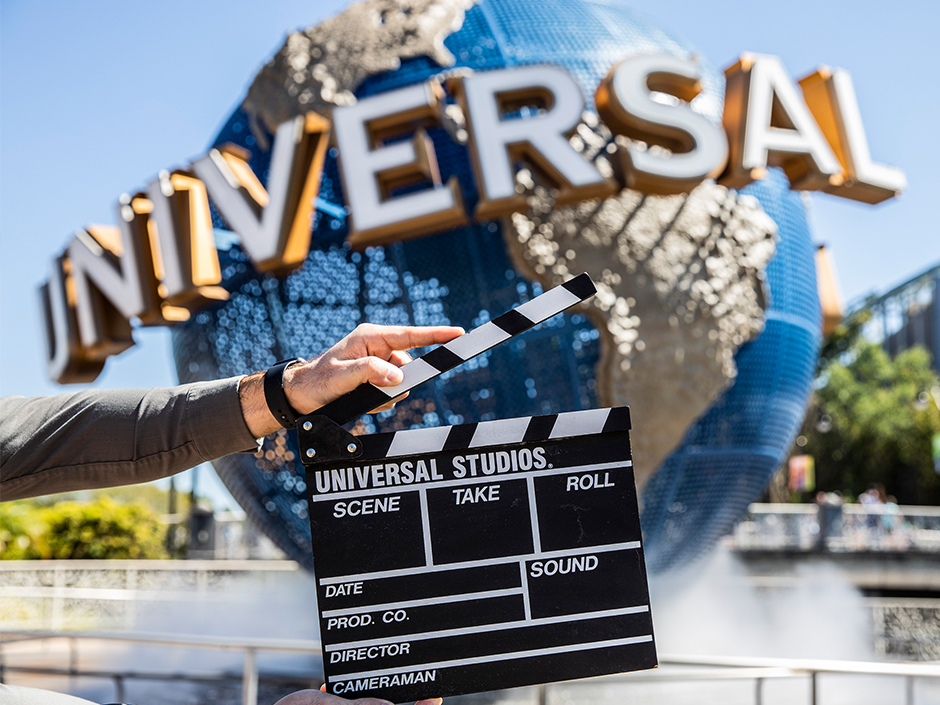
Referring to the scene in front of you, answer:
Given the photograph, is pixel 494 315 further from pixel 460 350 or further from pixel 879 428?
pixel 879 428

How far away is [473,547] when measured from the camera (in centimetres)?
176

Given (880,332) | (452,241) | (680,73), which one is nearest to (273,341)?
(452,241)

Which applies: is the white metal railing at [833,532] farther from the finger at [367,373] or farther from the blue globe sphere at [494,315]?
the finger at [367,373]

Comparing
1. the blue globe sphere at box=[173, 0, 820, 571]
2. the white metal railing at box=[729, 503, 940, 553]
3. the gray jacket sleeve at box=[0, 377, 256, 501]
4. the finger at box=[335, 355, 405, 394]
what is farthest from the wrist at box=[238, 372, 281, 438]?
the white metal railing at box=[729, 503, 940, 553]

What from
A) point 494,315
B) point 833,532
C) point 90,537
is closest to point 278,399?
point 494,315

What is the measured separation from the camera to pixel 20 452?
1646 millimetres

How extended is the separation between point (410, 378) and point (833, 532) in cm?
1092

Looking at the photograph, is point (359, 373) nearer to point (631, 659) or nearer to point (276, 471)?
point (631, 659)

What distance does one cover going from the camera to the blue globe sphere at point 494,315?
5008 mm

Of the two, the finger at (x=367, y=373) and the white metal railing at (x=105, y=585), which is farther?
the white metal railing at (x=105, y=585)

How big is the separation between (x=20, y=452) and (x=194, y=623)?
23.7ft

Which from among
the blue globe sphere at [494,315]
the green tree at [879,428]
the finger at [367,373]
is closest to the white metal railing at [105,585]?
the blue globe sphere at [494,315]

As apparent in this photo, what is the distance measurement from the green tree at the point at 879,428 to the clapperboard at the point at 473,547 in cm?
2791

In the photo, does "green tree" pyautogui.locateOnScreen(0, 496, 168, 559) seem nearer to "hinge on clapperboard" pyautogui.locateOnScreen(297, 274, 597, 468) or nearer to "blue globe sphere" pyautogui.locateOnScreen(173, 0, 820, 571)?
"blue globe sphere" pyautogui.locateOnScreen(173, 0, 820, 571)
